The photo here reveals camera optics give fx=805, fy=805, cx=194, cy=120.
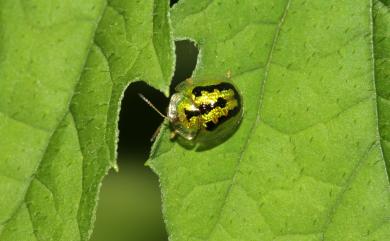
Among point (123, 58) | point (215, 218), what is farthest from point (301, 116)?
point (123, 58)

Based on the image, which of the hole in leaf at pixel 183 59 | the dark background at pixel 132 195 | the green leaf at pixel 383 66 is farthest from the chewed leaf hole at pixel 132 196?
the green leaf at pixel 383 66

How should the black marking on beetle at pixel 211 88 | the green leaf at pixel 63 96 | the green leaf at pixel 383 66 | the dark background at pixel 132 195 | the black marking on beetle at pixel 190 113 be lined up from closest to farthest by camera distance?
the green leaf at pixel 63 96
the green leaf at pixel 383 66
the black marking on beetle at pixel 211 88
the black marking on beetle at pixel 190 113
the dark background at pixel 132 195

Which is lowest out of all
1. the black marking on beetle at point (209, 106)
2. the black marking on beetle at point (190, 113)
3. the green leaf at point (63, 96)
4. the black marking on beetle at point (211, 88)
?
the black marking on beetle at point (190, 113)

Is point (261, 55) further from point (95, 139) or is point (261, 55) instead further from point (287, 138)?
point (95, 139)

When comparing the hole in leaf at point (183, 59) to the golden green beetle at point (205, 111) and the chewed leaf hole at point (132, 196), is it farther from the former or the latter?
the golden green beetle at point (205, 111)

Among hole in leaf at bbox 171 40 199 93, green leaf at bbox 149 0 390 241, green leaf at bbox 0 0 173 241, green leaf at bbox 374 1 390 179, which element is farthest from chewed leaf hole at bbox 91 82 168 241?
green leaf at bbox 374 1 390 179

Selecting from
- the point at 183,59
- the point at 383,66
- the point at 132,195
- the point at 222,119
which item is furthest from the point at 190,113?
the point at 132,195

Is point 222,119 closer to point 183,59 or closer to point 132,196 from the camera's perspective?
point 183,59
